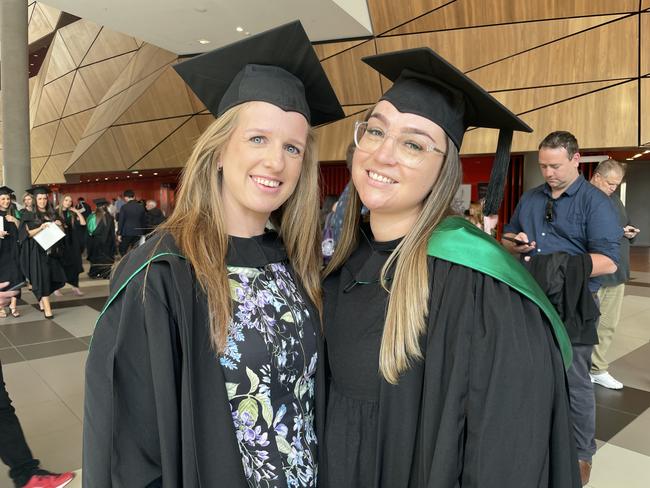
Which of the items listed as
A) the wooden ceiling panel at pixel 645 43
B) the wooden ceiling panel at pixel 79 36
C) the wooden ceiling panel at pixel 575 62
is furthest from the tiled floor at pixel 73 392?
the wooden ceiling panel at pixel 79 36

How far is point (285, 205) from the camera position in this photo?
6.05 feet

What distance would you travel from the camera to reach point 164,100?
45.8ft

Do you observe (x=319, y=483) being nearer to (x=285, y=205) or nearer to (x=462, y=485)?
(x=462, y=485)

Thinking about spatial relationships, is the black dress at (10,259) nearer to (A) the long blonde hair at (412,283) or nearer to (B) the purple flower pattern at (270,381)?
(B) the purple flower pattern at (270,381)

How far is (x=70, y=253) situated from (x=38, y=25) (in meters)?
16.2

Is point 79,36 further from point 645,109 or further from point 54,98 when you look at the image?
point 645,109

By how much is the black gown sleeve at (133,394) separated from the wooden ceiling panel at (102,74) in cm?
1666

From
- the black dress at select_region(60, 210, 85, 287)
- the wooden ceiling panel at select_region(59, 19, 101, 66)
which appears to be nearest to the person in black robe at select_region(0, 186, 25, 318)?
the black dress at select_region(60, 210, 85, 287)

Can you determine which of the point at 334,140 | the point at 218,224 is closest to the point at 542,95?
the point at 334,140

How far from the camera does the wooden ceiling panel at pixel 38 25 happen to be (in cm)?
1892

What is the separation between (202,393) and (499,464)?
2.54ft

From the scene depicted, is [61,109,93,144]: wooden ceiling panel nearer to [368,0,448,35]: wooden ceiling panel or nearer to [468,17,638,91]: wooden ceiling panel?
[368,0,448,35]: wooden ceiling panel

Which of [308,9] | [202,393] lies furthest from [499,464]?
[308,9]

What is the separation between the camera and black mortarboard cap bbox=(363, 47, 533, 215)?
58.0 inches
